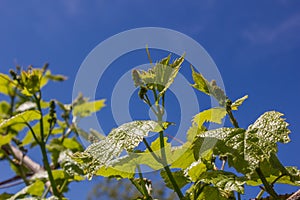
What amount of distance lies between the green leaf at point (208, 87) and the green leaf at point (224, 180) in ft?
0.43

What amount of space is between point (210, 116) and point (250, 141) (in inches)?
6.3

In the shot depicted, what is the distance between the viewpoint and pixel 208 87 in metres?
0.91

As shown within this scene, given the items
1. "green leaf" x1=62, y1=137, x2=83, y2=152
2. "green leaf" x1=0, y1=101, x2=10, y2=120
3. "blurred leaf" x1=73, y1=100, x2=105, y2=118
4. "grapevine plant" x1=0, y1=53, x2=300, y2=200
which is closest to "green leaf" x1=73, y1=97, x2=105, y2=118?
"blurred leaf" x1=73, y1=100, x2=105, y2=118

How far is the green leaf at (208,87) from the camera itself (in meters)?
0.90

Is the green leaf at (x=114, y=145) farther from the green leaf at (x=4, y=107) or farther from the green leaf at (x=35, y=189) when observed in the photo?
the green leaf at (x=4, y=107)

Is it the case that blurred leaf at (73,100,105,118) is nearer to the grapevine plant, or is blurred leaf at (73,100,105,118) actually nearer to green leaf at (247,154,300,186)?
the grapevine plant

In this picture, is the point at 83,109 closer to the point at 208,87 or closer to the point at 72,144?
the point at 72,144

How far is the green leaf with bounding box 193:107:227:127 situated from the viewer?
3.01ft

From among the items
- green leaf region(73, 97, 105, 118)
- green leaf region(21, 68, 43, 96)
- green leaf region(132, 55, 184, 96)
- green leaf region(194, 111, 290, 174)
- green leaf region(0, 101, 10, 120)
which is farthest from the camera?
green leaf region(0, 101, 10, 120)

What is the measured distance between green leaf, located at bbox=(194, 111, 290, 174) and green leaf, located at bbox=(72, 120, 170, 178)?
104 millimetres

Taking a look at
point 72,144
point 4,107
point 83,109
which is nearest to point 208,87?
point 72,144

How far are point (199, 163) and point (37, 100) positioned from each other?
92 centimetres

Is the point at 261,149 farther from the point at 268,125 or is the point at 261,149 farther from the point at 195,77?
the point at 195,77

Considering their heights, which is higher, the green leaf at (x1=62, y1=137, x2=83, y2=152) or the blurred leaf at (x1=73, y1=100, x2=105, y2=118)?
the blurred leaf at (x1=73, y1=100, x2=105, y2=118)
